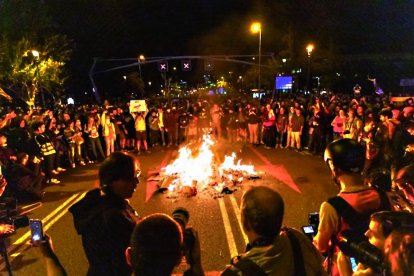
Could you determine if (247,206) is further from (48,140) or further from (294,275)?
(48,140)

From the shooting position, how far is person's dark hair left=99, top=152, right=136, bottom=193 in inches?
106

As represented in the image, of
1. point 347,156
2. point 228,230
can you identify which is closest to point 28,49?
point 228,230

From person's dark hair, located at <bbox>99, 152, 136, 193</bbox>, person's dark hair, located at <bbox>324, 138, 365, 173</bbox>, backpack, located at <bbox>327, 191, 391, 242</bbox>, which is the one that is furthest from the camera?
person's dark hair, located at <bbox>324, 138, 365, 173</bbox>

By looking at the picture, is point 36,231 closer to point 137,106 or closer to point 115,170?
point 115,170

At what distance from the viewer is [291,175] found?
38.5ft

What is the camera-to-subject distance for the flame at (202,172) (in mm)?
10469

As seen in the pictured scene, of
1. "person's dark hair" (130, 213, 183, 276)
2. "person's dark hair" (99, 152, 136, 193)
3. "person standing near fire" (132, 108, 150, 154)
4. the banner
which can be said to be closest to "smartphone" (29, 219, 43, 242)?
"person's dark hair" (99, 152, 136, 193)

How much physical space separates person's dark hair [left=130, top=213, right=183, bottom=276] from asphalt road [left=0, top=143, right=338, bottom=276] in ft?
12.7

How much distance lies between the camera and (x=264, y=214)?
2197 mm

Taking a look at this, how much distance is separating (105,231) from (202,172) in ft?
29.1

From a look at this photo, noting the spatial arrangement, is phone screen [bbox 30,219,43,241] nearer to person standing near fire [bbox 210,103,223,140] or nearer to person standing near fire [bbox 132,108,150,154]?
person standing near fire [bbox 132,108,150,154]

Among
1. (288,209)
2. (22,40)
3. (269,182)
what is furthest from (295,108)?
(22,40)

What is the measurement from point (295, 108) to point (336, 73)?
29.3m

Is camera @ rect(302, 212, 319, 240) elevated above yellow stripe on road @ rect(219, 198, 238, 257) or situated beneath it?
elevated above
